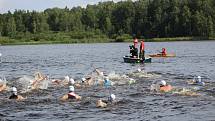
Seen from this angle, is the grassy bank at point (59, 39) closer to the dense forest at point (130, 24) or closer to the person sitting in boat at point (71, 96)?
the dense forest at point (130, 24)

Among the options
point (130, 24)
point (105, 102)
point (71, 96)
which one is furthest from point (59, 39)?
point (105, 102)

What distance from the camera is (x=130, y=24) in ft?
582

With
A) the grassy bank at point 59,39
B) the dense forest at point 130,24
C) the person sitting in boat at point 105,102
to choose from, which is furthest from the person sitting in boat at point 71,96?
the grassy bank at point 59,39

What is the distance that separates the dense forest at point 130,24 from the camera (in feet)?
516

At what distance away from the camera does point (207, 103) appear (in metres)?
24.7

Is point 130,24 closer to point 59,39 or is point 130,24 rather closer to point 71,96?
Answer: point 59,39

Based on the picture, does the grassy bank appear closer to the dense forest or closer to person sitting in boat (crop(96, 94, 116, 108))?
the dense forest

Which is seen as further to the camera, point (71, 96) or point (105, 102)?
point (71, 96)

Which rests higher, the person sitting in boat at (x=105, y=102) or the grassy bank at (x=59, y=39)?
the person sitting in boat at (x=105, y=102)

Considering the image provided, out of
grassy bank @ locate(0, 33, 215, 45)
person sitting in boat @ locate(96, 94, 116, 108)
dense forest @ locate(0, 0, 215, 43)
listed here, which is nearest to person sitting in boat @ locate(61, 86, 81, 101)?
person sitting in boat @ locate(96, 94, 116, 108)

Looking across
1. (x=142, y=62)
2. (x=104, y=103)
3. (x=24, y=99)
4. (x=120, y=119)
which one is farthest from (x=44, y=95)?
(x=142, y=62)

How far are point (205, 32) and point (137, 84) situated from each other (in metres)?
121

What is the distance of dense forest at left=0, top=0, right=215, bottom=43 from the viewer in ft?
516

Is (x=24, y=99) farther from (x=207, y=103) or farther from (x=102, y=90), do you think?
(x=207, y=103)
